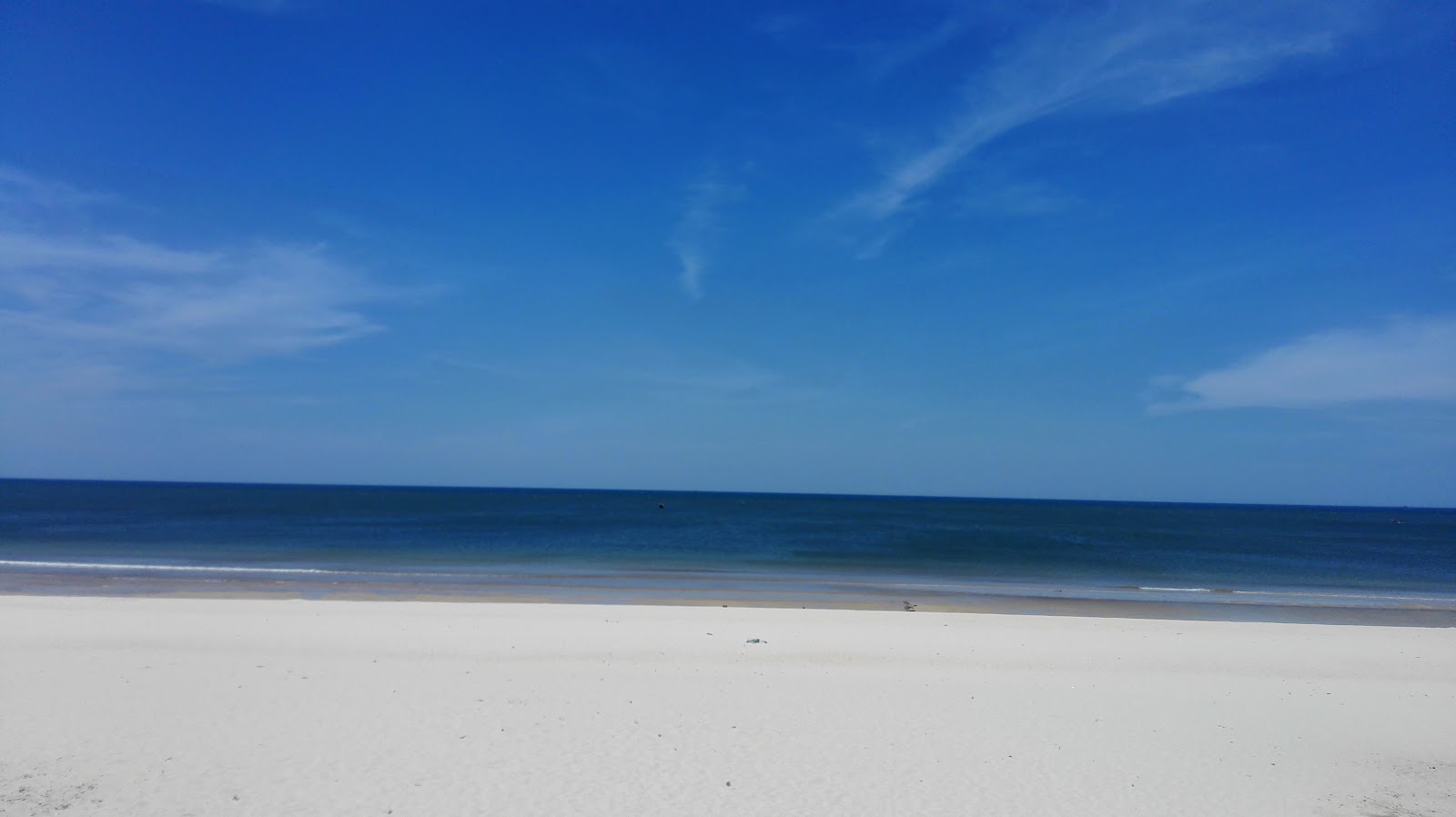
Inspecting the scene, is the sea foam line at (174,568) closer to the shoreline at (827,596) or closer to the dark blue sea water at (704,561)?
the dark blue sea water at (704,561)

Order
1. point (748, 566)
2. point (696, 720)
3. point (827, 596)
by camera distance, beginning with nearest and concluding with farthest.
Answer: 1. point (696, 720)
2. point (827, 596)
3. point (748, 566)

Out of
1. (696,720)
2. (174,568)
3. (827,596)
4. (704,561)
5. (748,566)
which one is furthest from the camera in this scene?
(704,561)

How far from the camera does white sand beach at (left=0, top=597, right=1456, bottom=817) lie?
25.1 feet

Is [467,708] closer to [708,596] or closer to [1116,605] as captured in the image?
[708,596]

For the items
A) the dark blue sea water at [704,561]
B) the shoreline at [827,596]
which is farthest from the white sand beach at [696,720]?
the dark blue sea water at [704,561]

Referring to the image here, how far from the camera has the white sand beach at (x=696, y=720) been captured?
7641mm

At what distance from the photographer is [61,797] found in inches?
283

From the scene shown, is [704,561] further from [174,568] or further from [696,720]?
[696,720]

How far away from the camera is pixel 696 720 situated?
9992 millimetres

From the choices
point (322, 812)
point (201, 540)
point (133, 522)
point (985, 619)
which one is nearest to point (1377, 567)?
point (985, 619)

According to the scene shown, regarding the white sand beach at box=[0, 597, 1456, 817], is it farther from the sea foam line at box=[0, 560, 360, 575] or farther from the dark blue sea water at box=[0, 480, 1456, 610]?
the sea foam line at box=[0, 560, 360, 575]

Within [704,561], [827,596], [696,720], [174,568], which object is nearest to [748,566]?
[704,561]

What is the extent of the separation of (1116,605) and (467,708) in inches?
795

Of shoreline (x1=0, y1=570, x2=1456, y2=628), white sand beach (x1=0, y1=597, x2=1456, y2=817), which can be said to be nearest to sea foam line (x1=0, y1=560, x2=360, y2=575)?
shoreline (x1=0, y1=570, x2=1456, y2=628)
